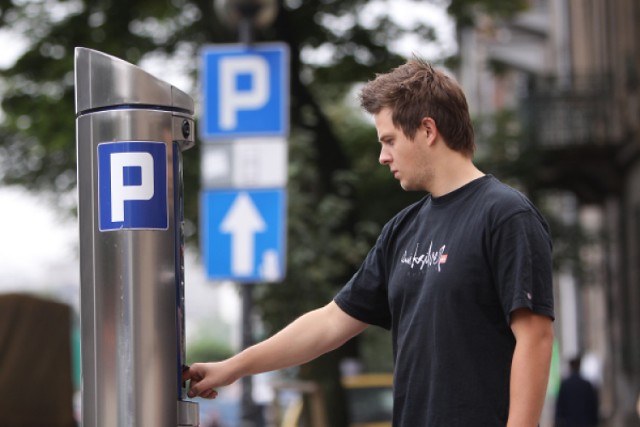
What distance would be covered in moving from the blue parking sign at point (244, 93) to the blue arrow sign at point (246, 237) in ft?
1.63

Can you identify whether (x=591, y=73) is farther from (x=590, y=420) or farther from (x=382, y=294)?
(x=382, y=294)

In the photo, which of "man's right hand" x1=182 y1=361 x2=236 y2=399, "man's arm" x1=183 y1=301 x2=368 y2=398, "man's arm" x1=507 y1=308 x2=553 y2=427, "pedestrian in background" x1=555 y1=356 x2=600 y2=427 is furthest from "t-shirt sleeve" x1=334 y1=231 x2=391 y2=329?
"pedestrian in background" x1=555 y1=356 x2=600 y2=427

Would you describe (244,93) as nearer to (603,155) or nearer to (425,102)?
(425,102)

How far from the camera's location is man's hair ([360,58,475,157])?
339 centimetres

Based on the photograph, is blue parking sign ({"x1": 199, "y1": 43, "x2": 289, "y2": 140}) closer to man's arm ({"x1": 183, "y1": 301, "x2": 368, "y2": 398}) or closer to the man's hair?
man's arm ({"x1": 183, "y1": 301, "x2": 368, "y2": 398})

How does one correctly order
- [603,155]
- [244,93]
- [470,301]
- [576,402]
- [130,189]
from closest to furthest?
[470,301] → [130,189] → [244,93] → [576,402] → [603,155]

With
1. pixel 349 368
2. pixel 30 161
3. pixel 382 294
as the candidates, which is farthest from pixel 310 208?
pixel 382 294

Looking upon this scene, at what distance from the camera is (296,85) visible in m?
16.5

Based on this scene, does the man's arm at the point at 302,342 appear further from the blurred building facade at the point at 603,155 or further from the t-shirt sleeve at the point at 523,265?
the blurred building facade at the point at 603,155

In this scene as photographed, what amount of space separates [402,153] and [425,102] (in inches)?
5.9

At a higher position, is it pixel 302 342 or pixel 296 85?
pixel 296 85

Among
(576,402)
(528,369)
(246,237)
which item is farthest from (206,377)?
(576,402)

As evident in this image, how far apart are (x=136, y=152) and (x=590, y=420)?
14.4 m

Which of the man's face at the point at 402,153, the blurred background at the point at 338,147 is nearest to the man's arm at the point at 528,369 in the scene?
the man's face at the point at 402,153
